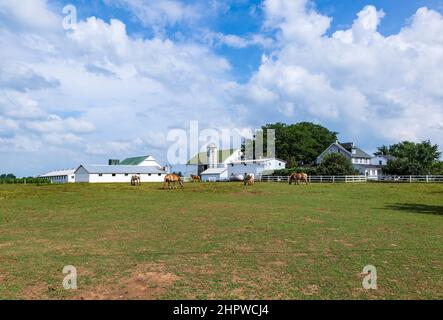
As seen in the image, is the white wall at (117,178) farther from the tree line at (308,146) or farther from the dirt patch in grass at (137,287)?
the dirt patch in grass at (137,287)

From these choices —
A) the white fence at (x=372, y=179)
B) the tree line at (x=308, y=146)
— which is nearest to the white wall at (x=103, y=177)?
the tree line at (x=308, y=146)

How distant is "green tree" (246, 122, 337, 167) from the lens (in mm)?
99062

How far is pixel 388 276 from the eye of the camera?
827 centimetres

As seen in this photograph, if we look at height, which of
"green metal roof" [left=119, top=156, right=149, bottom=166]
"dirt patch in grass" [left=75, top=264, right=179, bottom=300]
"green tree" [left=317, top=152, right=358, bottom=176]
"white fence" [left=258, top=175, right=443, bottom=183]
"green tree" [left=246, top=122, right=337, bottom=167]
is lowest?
"dirt patch in grass" [left=75, top=264, right=179, bottom=300]

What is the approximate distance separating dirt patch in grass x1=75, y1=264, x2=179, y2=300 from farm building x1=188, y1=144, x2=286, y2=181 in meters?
67.1

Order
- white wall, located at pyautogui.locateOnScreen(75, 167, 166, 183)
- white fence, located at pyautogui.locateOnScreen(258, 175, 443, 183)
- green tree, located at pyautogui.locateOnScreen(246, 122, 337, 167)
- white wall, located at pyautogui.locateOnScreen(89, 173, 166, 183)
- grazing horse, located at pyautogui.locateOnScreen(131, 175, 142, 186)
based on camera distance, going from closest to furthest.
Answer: white fence, located at pyautogui.locateOnScreen(258, 175, 443, 183) → grazing horse, located at pyautogui.locateOnScreen(131, 175, 142, 186) → white wall, located at pyautogui.locateOnScreen(75, 167, 166, 183) → white wall, located at pyautogui.locateOnScreen(89, 173, 166, 183) → green tree, located at pyautogui.locateOnScreen(246, 122, 337, 167)

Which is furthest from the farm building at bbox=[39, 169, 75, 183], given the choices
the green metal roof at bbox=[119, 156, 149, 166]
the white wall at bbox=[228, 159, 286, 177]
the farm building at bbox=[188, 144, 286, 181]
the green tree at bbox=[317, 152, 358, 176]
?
the green tree at bbox=[317, 152, 358, 176]

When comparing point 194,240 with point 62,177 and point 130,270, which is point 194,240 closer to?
point 130,270

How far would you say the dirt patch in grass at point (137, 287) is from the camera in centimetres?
705

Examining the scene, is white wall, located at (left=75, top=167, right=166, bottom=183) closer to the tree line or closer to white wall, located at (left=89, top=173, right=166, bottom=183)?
white wall, located at (left=89, top=173, right=166, bottom=183)

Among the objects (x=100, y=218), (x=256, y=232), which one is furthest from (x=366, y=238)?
(x=100, y=218)

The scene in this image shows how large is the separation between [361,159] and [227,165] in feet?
102

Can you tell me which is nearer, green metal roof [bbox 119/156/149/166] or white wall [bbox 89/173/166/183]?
white wall [bbox 89/173/166/183]
